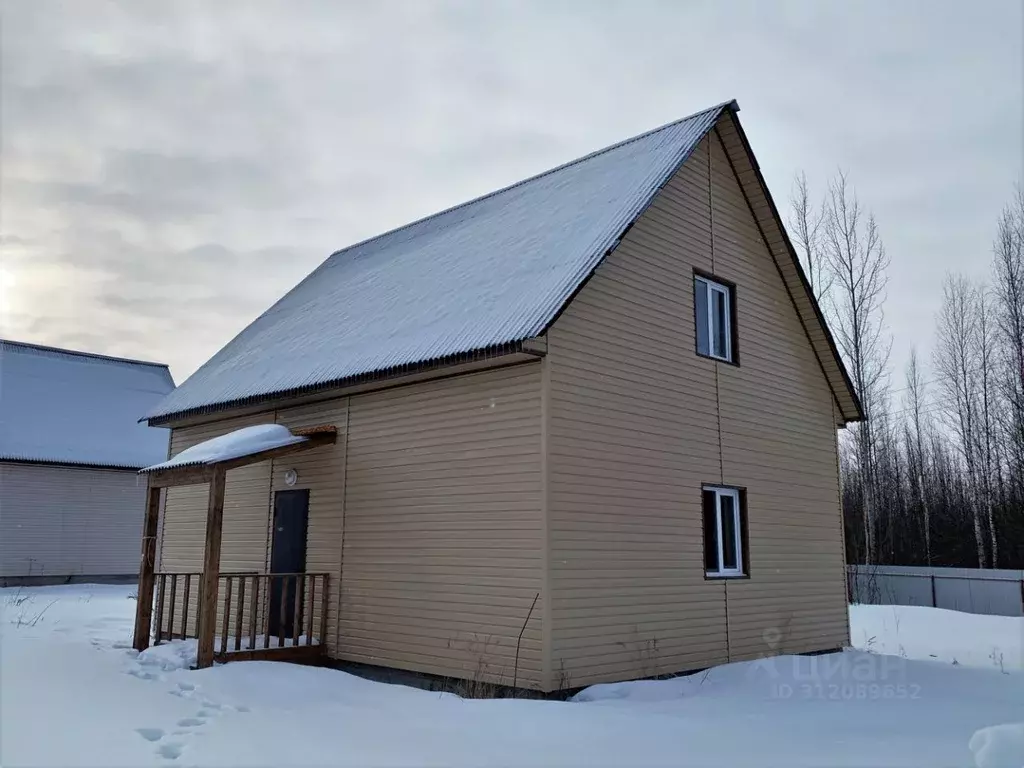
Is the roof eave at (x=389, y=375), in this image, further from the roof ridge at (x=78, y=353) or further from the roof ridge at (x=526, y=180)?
the roof ridge at (x=78, y=353)

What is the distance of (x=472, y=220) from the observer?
1423 centimetres

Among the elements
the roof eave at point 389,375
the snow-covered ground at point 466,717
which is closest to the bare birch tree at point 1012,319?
the snow-covered ground at point 466,717

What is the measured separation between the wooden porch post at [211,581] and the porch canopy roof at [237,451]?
0.18 meters

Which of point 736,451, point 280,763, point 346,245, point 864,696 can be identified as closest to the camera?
point 280,763

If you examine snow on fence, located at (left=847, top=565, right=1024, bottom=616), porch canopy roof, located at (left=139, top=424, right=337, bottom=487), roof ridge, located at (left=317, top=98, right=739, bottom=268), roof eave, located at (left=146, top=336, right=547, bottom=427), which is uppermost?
roof ridge, located at (left=317, top=98, right=739, bottom=268)

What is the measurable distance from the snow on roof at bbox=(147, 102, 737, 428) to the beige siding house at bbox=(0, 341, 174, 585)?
9.00m

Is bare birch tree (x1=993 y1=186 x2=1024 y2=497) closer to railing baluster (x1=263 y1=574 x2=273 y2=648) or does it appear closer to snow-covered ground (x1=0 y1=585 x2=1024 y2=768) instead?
snow-covered ground (x1=0 y1=585 x2=1024 y2=768)

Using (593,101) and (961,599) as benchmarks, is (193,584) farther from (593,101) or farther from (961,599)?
(961,599)

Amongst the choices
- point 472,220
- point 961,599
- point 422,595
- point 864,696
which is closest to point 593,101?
point 472,220

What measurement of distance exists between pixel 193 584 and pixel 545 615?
7810 mm

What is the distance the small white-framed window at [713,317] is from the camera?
38.0ft

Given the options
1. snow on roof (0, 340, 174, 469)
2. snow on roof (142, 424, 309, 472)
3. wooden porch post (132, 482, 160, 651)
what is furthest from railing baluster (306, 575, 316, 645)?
snow on roof (0, 340, 174, 469)

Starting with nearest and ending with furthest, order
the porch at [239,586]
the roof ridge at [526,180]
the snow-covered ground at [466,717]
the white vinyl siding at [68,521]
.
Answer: the snow-covered ground at [466,717]
the porch at [239,586]
the roof ridge at [526,180]
the white vinyl siding at [68,521]

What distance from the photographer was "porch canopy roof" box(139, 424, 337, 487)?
386 inches
